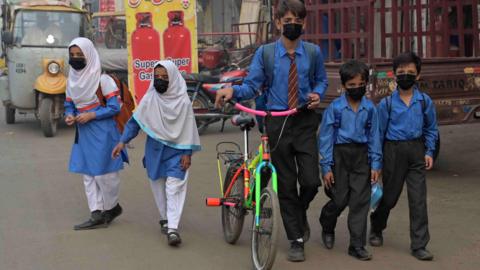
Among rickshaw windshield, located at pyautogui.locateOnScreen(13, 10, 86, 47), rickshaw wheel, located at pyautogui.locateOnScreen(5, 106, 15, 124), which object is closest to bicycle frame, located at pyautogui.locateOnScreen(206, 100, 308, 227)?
rickshaw windshield, located at pyautogui.locateOnScreen(13, 10, 86, 47)

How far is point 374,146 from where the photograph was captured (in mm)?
5078

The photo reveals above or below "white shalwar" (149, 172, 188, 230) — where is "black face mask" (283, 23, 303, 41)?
above

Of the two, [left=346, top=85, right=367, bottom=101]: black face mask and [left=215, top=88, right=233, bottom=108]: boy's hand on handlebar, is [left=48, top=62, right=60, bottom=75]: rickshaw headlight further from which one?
[left=346, top=85, right=367, bottom=101]: black face mask

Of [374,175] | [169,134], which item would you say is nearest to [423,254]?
[374,175]

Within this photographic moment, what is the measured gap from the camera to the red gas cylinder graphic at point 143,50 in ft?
42.6

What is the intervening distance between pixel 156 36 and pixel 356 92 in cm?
847

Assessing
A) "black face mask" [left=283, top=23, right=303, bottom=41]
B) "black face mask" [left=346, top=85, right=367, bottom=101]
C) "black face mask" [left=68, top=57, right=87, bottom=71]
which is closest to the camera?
"black face mask" [left=283, top=23, right=303, bottom=41]

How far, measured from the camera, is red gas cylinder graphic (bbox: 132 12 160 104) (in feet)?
42.6

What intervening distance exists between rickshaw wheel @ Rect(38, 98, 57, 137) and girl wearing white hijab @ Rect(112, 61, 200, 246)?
687cm

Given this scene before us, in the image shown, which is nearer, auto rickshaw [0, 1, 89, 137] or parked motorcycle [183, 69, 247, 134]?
parked motorcycle [183, 69, 247, 134]

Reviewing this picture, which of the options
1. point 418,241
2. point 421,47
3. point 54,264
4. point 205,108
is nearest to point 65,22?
point 205,108

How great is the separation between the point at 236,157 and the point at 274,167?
0.69 m

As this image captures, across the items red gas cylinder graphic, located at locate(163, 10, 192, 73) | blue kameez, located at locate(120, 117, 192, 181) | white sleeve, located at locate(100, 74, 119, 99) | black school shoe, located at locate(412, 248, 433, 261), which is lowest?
black school shoe, located at locate(412, 248, 433, 261)

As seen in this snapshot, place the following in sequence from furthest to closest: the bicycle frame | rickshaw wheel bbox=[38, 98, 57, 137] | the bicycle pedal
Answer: rickshaw wheel bbox=[38, 98, 57, 137] → the bicycle frame → the bicycle pedal
